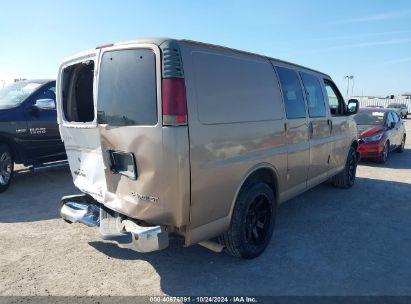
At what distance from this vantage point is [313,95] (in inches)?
202

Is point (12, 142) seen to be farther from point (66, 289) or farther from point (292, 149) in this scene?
point (292, 149)

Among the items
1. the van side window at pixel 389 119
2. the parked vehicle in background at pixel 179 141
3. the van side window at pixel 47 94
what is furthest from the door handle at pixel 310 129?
the van side window at pixel 389 119

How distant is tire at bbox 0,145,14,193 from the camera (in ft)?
20.4

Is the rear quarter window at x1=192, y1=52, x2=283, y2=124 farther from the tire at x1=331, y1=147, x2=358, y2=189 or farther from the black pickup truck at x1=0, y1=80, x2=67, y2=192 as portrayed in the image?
the black pickup truck at x1=0, y1=80, x2=67, y2=192

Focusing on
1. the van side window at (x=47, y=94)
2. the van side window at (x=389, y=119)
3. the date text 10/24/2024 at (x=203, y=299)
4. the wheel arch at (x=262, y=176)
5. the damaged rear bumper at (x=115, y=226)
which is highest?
the van side window at (x=47, y=94)

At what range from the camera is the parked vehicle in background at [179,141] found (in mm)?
2820

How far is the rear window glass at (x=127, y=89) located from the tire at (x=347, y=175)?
495 cm

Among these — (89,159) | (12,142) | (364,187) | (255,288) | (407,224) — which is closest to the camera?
(255,288)

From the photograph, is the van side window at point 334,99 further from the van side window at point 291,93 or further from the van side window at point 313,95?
the van side window at point 291,93

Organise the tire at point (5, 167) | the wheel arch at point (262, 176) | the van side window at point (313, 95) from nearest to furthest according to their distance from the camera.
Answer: the wheel arch at point (262, 176), the van side window at point (313, 95), the tire at point (5, 167)

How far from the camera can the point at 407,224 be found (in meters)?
4.95

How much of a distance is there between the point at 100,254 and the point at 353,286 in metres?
2.72

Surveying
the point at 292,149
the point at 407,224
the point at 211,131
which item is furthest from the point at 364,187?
the point at 211,131

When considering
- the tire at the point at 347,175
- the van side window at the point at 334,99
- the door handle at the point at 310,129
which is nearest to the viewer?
the door handle at the point at 310,129
